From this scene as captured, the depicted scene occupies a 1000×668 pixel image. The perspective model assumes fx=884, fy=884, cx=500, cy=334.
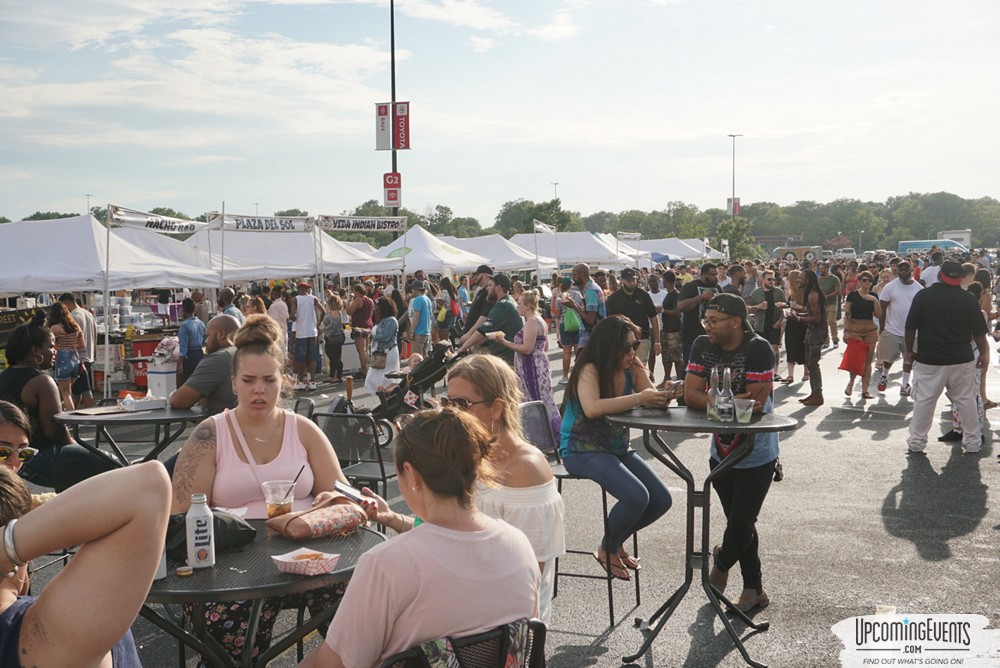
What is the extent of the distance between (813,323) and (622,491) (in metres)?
8.21

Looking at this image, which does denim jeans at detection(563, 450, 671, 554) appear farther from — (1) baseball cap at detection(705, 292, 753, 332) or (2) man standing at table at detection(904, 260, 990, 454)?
(2) man standing at table at detection(904, 260, 990, 454)

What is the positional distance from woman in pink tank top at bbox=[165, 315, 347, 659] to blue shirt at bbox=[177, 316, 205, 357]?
843 cm

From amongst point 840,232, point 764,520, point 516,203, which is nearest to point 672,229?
point 516,203

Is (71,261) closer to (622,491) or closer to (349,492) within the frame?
(622,491)

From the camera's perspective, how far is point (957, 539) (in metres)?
5.99

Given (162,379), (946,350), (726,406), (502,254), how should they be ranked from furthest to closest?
(502,254) → (162,379) → (946,350) → (726,406)

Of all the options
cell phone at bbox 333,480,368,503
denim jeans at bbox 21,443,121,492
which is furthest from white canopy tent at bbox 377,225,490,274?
cell phone at bbox 333,480,368,503

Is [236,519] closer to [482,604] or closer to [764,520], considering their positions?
[482,604]

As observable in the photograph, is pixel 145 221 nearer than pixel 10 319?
Yes

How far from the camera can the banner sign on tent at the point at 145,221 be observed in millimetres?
13508

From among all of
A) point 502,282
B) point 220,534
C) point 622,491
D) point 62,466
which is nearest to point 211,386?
point 62,466

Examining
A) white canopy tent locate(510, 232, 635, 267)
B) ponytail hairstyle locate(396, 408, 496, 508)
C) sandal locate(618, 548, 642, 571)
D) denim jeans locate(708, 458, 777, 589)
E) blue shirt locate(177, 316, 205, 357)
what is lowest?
sandal locate(618, 548, 642, 571)

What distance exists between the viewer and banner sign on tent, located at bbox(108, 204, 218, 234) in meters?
13.5

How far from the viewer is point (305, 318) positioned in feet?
51.0
